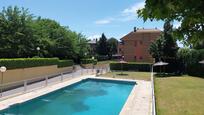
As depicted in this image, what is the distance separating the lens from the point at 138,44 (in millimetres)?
64312

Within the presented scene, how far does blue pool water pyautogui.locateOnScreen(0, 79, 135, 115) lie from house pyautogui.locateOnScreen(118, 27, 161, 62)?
36.7 metres

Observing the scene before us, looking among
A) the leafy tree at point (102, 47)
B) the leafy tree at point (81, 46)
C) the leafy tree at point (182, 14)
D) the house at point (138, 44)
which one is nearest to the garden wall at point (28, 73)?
the leafy tree at point (81, 46)

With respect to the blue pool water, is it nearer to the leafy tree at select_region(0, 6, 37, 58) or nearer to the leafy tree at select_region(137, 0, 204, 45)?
the leafy tree at select_region(0, 6, 37, 58)

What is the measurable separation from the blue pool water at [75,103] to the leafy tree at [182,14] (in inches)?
516

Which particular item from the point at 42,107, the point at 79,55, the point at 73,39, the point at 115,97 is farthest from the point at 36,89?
the point at 79,55

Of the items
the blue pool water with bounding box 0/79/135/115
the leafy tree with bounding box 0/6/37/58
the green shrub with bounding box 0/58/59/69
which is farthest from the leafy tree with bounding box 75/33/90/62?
the blue pool water with bounding box 0/79/135/115

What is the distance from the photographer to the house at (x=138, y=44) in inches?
2515

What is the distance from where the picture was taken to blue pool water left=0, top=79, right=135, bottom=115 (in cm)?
1628

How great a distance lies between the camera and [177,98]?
17.7m

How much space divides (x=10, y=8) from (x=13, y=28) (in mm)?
2651

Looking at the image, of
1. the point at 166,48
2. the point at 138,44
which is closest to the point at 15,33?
the point at 166,48

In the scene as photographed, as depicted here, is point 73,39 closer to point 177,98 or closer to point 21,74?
point 21,74

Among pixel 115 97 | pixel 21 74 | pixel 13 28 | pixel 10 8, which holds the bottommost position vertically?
pixel 115 97

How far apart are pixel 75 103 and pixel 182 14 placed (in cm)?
1718
